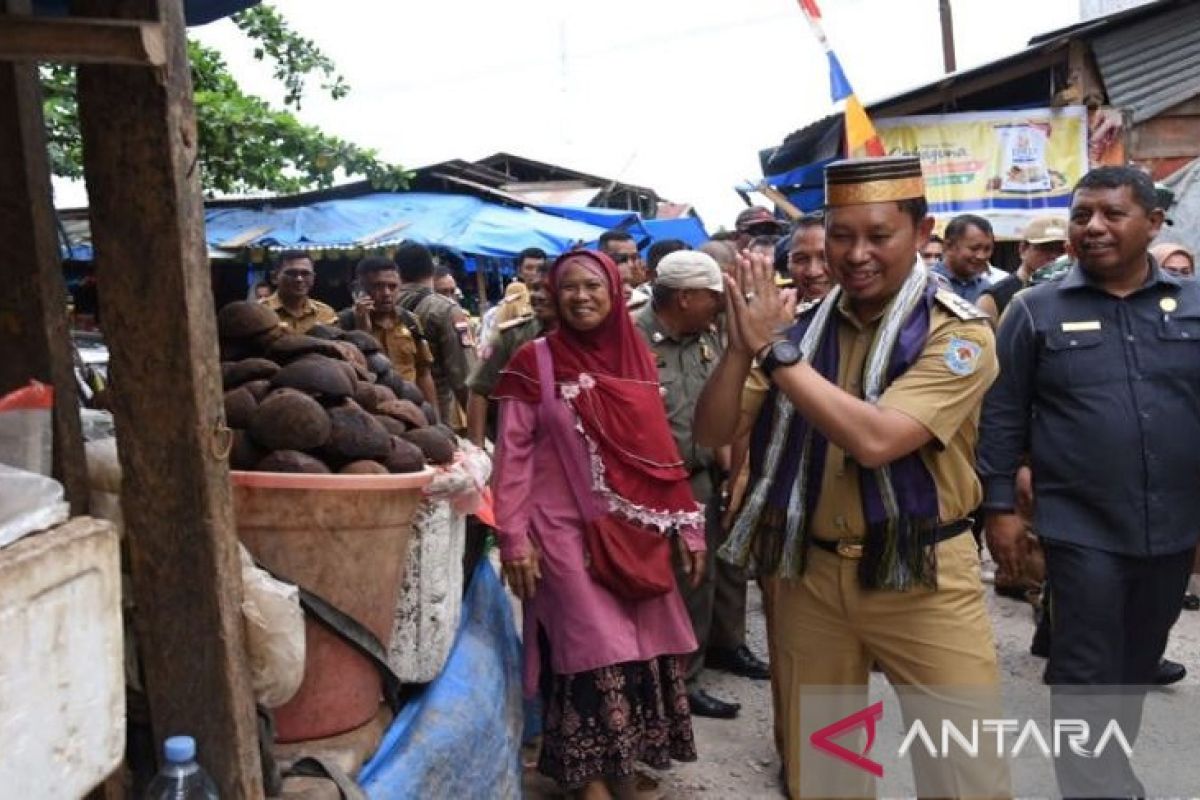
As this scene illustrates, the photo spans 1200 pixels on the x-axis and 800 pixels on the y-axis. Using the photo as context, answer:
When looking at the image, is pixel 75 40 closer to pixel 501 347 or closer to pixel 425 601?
pixel 425 601

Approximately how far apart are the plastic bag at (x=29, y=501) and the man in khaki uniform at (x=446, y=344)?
5.08 metres

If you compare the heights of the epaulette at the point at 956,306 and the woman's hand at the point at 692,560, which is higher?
the epaulette at the point at 956,306

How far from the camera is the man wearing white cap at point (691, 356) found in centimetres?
451

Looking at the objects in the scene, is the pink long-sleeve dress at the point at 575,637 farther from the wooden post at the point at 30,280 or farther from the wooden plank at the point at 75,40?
the wooden plank at the point at 75,40

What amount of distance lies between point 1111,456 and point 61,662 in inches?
113

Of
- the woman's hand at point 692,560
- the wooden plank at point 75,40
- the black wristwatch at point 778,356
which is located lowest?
the woman's hand at point 692,560

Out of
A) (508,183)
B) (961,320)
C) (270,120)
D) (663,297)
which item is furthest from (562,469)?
(508,183)

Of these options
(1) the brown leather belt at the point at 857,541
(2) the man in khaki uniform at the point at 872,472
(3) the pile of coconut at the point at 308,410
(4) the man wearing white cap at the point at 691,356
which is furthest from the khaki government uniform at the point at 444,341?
(1) the brown leather belt at the point at 857,541

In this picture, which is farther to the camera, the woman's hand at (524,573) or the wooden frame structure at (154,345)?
the woman's hand at (524,573)

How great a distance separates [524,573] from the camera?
362cm

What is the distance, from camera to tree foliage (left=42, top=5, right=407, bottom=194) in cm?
769

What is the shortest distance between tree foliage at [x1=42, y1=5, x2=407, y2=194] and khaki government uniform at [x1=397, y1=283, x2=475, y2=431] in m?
1.68

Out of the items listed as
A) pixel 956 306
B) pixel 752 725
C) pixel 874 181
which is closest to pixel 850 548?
pixel 956 306

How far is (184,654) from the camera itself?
2.22 metres
